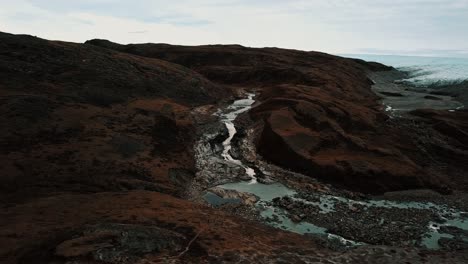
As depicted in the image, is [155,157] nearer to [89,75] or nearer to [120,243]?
[120,243]

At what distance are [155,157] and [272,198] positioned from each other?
13.5m

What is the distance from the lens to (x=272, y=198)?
37531 mm

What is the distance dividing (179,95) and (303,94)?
20922 mm

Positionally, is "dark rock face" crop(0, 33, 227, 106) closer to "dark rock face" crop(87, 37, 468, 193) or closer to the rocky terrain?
the rocky terrain

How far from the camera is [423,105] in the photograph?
8681 centimetres

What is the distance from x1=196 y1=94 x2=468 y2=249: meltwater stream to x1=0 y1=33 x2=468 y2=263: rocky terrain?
1443 mm

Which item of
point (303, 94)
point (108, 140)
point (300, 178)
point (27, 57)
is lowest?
point (300, 178)

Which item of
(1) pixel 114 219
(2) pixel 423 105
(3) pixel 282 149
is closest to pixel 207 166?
(3) pixel 282 149

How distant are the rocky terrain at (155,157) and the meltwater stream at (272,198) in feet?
Result: 4.73

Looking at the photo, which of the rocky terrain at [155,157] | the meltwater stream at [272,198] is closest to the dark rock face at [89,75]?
the rocky terrain at [155,157]

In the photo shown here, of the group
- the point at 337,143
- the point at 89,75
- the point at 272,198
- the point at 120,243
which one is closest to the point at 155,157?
the point at 272,198

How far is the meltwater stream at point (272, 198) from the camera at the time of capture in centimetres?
3129

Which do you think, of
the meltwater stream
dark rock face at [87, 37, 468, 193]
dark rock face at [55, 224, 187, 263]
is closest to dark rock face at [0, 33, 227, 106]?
dark rock face at [87, 37, 468, 193]

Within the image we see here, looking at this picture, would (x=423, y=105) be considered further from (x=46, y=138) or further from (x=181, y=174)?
(x=46, y=138)
